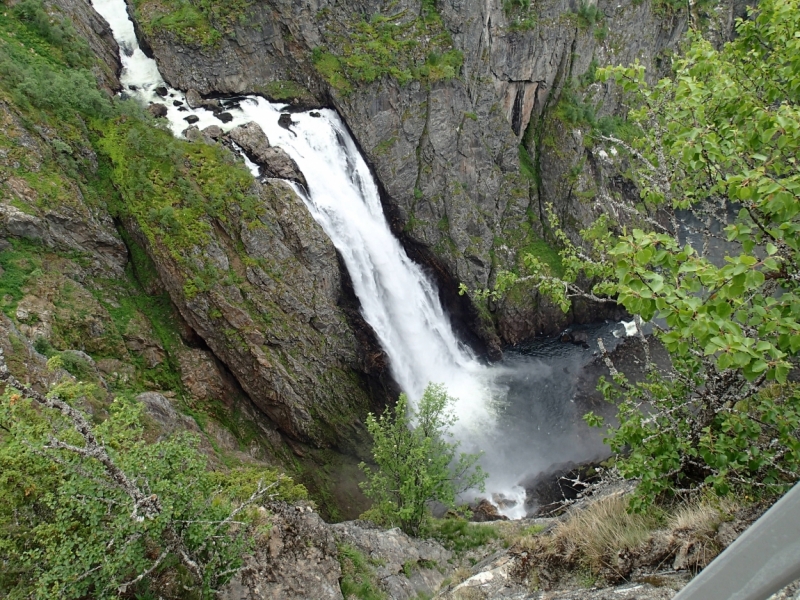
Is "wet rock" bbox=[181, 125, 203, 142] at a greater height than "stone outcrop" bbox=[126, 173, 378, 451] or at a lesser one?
greater

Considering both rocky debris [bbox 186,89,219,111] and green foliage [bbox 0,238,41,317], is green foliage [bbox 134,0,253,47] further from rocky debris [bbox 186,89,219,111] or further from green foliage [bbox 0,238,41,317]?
green foliage [bbox 0,238,41,317]

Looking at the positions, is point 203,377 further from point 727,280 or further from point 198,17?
point 198,17

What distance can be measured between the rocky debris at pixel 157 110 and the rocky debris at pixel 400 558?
72.6 feet

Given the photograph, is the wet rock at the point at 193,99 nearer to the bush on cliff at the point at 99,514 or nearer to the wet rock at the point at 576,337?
the bush on cliff at the point at 99,514

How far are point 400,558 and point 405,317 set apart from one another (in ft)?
51.4

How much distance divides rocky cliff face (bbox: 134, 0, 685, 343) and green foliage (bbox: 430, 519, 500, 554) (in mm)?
16077

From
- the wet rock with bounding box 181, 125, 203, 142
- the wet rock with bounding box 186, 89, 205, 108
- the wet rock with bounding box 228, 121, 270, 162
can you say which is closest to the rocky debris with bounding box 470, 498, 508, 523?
the wet rock with bounding box 228, 121, 270, 162

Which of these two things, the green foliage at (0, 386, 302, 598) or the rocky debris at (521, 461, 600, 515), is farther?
the rocky debris at (521, 461, 600, 515)

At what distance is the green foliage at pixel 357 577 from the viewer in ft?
34.0

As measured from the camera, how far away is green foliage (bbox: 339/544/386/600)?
1037 cm

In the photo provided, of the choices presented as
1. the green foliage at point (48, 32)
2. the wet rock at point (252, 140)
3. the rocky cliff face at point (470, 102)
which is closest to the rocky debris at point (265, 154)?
the wet rock at point (252, 140)

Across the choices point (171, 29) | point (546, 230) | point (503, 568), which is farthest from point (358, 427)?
point (171, 29)

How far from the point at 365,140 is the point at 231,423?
58.3 ft

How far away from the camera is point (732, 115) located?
203 inches
